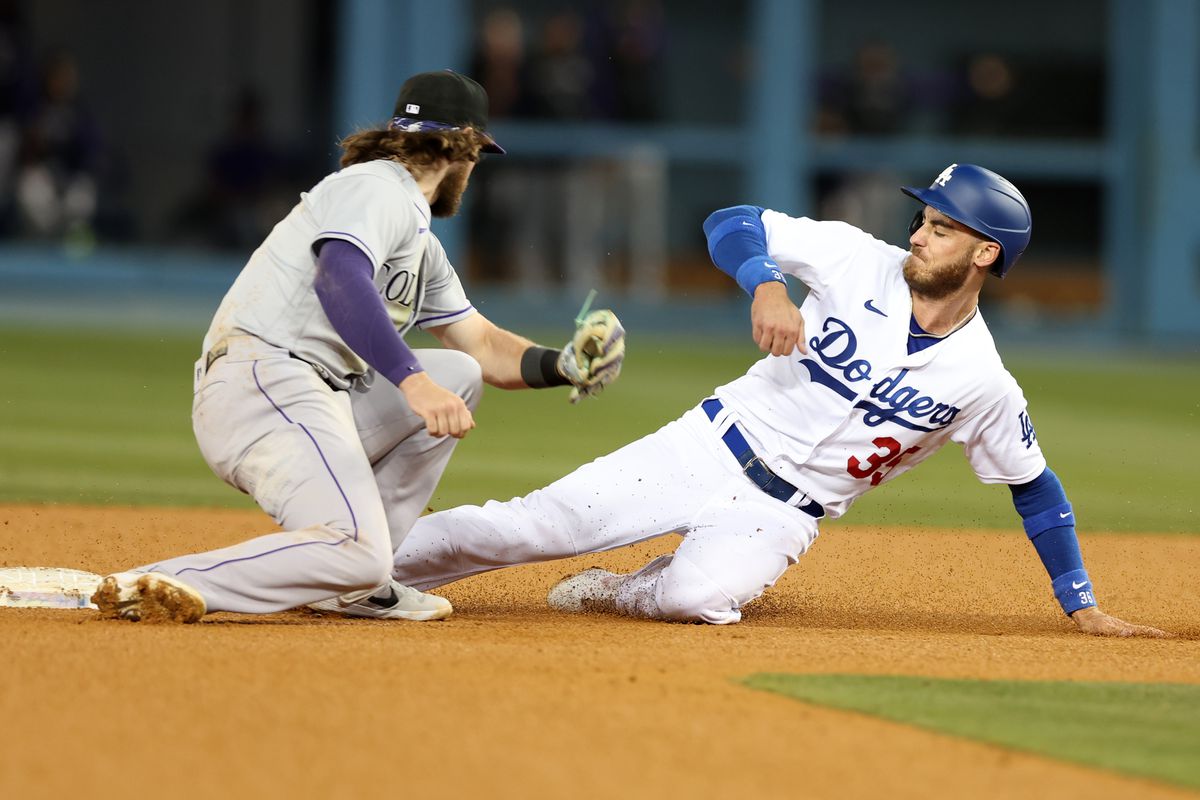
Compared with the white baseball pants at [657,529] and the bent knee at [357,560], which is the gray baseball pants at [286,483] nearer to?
the bent knee at [357,560]

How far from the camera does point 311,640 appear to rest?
4.16 m

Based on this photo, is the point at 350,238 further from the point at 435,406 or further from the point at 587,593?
the point at 587,593

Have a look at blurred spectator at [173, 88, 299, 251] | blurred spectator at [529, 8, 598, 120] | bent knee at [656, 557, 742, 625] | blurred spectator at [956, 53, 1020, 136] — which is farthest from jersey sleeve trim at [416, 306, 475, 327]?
blurred spectator at [956, 53, 1020, 136]

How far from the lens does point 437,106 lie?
15.0ft

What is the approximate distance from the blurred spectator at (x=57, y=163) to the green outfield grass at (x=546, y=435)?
2.63 meters

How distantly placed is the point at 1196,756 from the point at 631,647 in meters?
1.45

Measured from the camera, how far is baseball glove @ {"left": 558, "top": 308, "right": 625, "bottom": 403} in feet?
15.2

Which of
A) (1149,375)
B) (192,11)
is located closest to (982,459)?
(1149,375)

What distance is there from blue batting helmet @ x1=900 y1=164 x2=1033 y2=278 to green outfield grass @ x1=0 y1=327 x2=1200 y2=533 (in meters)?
2.60

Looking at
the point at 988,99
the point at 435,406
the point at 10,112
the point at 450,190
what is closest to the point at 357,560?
the point at 435,406

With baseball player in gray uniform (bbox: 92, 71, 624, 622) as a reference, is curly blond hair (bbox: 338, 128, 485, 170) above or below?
above

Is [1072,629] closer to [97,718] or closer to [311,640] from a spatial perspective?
[311,640]

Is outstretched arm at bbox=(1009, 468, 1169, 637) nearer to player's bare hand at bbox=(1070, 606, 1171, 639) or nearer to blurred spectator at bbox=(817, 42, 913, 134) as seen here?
player's bare hand at bbox=(1070, 606, 1171, 639)

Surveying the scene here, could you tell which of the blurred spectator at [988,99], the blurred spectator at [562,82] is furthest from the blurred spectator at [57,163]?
the blurred spectator at [988,99]
